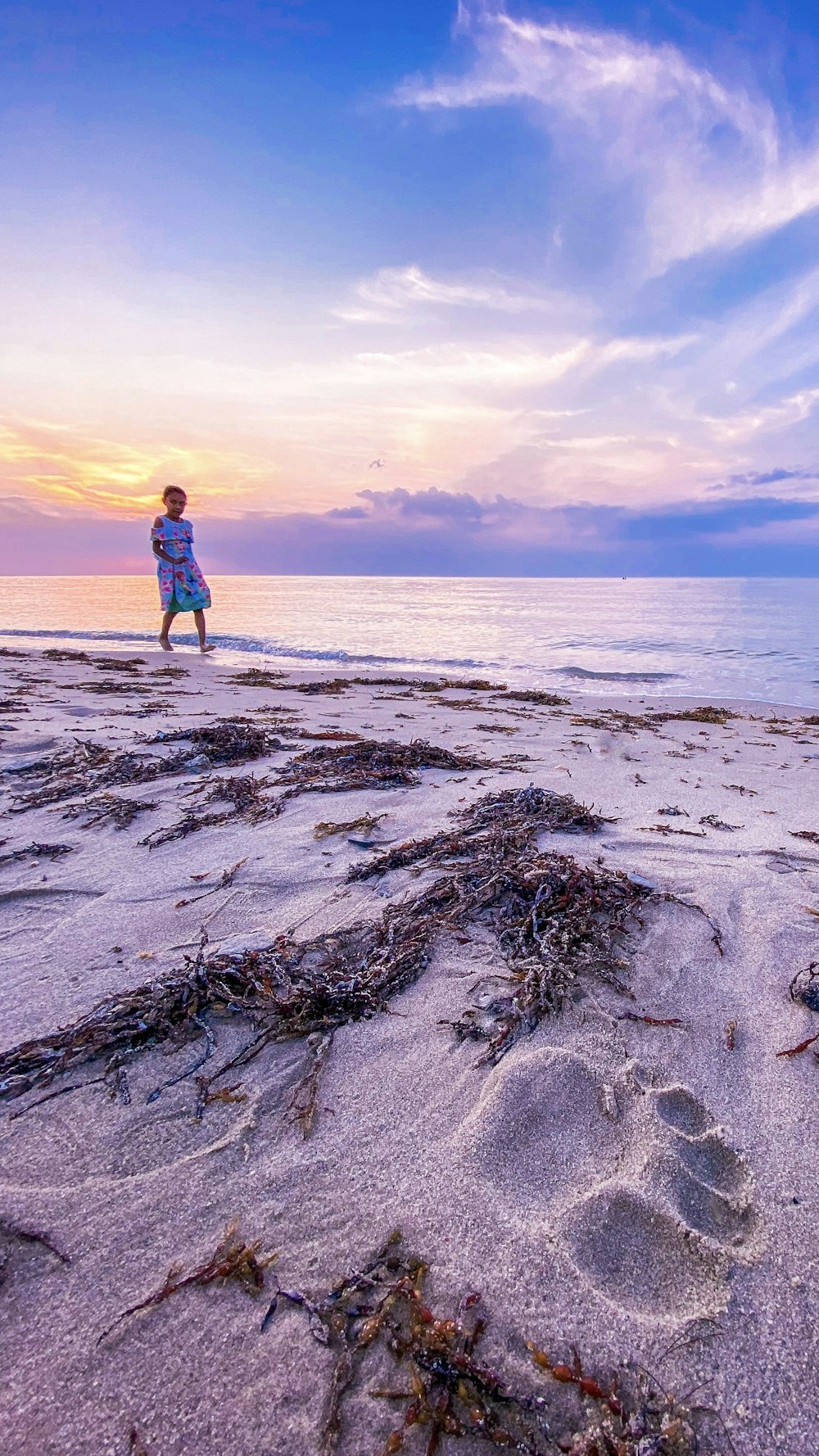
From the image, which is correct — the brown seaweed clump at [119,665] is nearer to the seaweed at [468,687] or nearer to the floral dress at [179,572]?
the floral dress at [179,572]

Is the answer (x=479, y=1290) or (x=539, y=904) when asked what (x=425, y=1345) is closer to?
(x=479, y=1290)

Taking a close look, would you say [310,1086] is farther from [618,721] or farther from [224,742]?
[618,721]

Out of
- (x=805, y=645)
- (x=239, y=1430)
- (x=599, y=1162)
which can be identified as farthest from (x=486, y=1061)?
(x=805, y=645)

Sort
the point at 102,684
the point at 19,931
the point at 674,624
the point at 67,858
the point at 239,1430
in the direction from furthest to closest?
1. the point at 674,624
2. the point at 102,684
3. the point at 67,858
4. the point at 19,931
5. the point at 239,1430

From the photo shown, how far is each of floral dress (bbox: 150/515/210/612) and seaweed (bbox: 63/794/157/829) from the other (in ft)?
29.8

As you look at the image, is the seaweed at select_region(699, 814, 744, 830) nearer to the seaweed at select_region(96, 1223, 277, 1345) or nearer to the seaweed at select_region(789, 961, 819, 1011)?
the seaweed at select_region(789, 961, 819, 1011)

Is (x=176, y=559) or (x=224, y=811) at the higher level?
(x=176, y=559)

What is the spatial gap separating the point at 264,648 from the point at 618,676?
31.0 ft

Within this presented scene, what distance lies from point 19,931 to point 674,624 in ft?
85.2

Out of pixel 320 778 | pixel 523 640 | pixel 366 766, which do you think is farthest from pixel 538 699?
pixel 523 640

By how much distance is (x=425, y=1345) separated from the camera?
1.08m

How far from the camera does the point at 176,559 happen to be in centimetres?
1174

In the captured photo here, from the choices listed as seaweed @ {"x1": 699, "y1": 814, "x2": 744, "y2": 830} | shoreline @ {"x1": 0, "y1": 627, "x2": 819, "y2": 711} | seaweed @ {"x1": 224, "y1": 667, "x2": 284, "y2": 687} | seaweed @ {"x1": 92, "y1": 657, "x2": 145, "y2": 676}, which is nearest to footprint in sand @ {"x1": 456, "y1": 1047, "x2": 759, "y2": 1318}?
seaweed @ {"x1": 699, "y1": 814, "x2": 744, "y2": 830}

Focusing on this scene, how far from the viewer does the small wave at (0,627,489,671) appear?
50.4 feet
